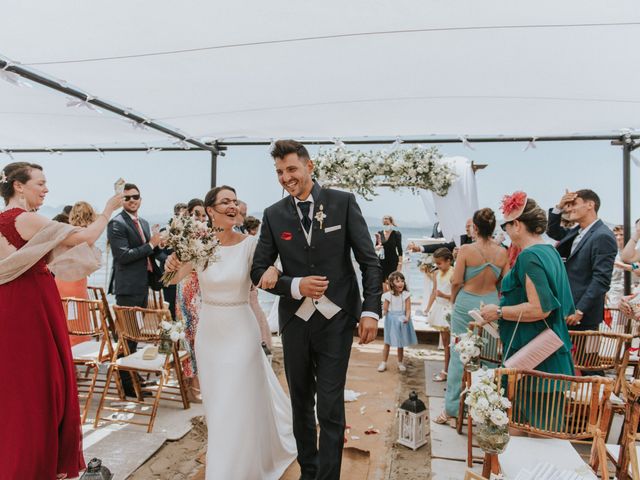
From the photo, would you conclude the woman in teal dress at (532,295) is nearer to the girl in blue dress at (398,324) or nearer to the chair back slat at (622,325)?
the chair back slat at (622,325)

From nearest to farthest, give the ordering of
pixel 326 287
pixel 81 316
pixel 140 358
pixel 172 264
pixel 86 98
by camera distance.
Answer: pixel 326 287 → pixel 172 264 → pixel 140 358 → pixel 81 316 → pixel 86 98

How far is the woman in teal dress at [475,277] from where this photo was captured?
3.96 m

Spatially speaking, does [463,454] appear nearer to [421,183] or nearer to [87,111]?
[421,183]

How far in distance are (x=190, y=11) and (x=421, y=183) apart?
15.3ft

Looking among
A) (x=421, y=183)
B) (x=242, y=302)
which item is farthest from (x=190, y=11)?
(x=421, y=183)

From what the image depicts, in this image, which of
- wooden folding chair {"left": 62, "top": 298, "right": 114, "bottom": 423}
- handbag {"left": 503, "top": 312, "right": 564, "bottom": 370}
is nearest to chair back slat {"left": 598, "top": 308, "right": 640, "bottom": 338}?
handbag {"left": 503, "top": 312, "right": 564, "bottom": 370}

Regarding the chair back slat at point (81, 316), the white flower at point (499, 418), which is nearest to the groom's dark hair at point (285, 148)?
the white flower at point (499, 418)

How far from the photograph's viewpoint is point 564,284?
2727 mm

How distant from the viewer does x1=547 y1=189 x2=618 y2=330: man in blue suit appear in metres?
3.96

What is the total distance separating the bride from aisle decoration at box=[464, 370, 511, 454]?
54.6 inches

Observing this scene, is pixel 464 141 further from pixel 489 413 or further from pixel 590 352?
pixel 489 413

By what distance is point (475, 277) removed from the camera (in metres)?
4.03

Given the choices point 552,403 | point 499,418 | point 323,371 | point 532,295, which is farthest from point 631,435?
point 323,371

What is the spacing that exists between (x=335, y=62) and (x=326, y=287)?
2459 millimetres
